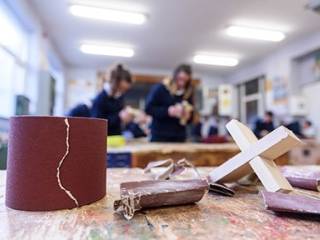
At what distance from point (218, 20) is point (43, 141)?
3781 mm

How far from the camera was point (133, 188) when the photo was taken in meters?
0.43

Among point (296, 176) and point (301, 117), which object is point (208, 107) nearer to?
point (301, 117)

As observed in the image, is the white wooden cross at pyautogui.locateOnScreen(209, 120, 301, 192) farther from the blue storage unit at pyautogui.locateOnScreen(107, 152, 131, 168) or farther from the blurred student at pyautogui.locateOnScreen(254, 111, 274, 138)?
the blurred student at pyautogui.locateOnScreen(254, 111, 274, 138)

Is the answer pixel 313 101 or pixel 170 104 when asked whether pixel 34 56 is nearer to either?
pixel 170 104

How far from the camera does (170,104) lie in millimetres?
2223

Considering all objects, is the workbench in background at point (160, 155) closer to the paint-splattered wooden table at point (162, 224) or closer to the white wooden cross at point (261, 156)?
the white wooden cross at point (261, 156)

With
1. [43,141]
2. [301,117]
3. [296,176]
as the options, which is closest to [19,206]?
[43,141]

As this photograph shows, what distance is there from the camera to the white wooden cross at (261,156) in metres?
0.49

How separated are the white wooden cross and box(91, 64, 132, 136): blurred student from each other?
1.56m

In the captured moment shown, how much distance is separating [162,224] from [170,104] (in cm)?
188

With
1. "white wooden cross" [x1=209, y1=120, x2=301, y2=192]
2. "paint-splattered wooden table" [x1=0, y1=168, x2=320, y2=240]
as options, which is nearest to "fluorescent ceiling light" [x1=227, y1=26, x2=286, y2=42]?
"white wooden cross" [x1=209, y1=120, x2=301, y2=192]

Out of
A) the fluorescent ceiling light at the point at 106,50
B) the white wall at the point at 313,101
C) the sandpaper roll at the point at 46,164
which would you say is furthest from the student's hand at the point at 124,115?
the white wall at the point at 313,101

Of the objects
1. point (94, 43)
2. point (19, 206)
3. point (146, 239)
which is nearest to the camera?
point (146, 239)

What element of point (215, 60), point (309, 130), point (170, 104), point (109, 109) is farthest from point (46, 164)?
point (215, 60)
